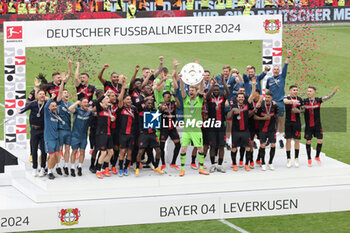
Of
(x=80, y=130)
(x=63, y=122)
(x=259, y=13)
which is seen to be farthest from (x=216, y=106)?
(x=259, y=13)

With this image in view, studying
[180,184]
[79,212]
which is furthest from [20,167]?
[180,184]

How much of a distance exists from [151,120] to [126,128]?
501 millimetres

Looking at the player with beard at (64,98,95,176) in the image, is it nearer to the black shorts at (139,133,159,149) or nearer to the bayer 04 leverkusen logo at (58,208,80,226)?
the black shorts at (139,133,159,149)

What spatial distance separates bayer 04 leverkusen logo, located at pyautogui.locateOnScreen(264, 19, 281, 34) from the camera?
1648 cm

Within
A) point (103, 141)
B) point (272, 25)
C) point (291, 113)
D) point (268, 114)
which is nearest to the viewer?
point (103, 141)

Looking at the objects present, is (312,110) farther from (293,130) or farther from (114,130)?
(114,130)

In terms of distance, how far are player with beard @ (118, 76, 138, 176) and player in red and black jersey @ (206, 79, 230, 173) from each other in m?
1.50

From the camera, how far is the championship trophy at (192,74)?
14.0 meters

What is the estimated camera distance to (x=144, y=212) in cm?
1330

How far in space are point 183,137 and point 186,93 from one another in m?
0.87

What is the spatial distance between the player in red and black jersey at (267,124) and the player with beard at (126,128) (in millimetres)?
2500

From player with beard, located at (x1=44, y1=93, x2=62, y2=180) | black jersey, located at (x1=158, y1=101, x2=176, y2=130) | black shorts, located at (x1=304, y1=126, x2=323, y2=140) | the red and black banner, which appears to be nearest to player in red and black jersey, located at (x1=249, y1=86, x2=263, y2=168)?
black shorts, located at (x1=304, y1=126, x2=323, y2=140)

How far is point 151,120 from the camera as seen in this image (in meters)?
14.1

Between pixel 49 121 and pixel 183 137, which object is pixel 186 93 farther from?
pixel 49 121
